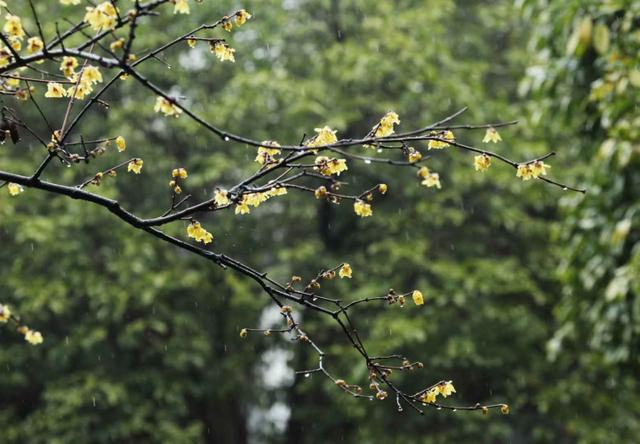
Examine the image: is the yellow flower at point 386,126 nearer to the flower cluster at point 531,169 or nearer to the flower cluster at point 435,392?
the flower cluster at point 531,169

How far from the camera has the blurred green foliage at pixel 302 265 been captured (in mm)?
7520

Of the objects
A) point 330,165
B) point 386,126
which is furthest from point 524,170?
point 330,165

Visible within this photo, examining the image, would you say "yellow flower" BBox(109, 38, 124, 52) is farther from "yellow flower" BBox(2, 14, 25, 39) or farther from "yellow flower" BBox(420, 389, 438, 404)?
"yellow flower" BBox(420, 389, 438, 404)

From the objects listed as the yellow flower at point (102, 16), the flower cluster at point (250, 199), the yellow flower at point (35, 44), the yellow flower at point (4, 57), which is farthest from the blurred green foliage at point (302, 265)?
the yellow flower at point (102, 16)

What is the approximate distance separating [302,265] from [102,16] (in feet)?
20.9

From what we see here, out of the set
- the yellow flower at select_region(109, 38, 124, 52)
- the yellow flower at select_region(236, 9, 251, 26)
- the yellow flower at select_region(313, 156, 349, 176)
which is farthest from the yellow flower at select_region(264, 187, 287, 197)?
the yellow flower at select_region(109, 38, 124, 52)

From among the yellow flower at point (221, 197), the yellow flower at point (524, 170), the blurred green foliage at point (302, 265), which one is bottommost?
the yellow flower at point (221, 197)

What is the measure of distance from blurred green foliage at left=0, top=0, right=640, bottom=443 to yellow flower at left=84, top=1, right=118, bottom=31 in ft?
17.4

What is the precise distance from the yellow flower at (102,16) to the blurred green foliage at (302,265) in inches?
209

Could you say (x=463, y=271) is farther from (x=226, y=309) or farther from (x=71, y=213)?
(x=71, y=213)

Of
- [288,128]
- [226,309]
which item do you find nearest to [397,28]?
[288,128]

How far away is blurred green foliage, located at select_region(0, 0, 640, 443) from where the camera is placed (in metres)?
7.52

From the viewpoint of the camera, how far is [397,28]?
27.5ft

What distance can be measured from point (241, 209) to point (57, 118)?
6.77 metres
